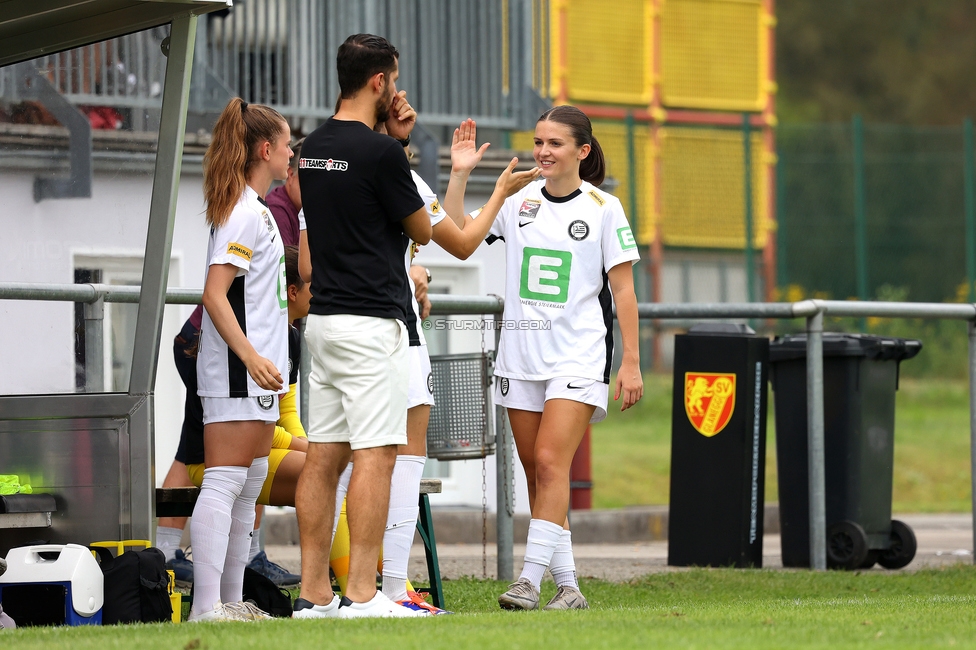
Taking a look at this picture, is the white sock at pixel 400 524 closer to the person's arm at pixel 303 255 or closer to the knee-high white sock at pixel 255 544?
Result: the person's arm at pixel 303 255

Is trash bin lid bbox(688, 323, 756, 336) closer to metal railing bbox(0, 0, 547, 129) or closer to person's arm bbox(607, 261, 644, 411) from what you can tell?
person's arm bbox(607, 261, 644, 411)

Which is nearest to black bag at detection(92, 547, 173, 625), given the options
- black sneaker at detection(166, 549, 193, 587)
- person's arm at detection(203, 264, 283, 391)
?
person's arm at detection(203, 264, 283, 391)

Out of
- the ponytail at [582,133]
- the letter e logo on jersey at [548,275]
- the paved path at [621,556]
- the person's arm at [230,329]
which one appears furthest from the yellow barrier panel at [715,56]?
the person's arm at [230,329]

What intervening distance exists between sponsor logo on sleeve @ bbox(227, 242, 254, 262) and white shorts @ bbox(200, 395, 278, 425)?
52 cm

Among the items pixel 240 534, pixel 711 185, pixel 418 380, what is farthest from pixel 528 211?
pixel 711 185

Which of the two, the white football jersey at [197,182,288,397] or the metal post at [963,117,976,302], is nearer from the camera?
the white football jersey at [197,182,288,397]

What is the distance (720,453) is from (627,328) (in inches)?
106

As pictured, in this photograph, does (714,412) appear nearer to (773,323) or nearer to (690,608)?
(690,608)

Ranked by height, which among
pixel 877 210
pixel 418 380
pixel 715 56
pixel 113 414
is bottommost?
pixel 113 414

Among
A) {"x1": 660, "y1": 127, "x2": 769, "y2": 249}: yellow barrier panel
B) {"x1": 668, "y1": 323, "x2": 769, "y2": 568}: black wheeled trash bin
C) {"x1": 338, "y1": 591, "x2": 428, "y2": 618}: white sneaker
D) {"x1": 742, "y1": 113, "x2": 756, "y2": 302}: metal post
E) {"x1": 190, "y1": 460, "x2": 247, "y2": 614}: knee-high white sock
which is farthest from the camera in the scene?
{"x1": 660, "y1": 127, "x2": 769, "y2": 249}: yellow barrier panel

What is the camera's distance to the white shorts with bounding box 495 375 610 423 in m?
6.21

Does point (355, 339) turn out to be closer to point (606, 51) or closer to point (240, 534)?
point (240, 534)

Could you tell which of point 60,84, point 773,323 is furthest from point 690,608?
point 773,323

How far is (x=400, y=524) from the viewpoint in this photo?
5930 mm
